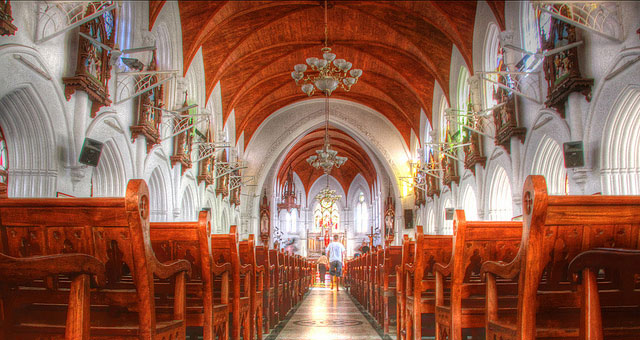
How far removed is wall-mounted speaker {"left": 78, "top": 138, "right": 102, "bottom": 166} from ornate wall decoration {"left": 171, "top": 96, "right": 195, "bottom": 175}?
174 inches

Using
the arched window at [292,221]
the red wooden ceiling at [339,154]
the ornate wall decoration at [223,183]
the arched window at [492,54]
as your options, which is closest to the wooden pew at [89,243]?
the arched window at [492,54]

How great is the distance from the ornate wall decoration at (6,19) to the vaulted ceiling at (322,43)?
5105 mm

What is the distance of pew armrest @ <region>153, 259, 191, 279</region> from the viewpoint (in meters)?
2.34

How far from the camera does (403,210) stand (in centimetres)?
2189

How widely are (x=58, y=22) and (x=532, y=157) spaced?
28.0ft

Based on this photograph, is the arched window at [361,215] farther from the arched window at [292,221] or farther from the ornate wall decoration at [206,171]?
the ornate wall decoration at [206,171]

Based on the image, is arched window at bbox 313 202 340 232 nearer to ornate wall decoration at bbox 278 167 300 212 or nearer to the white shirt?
ornate wall decoration at bbox 278 167 300 212

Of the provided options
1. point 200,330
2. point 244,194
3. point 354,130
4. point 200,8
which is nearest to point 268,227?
point 244,194

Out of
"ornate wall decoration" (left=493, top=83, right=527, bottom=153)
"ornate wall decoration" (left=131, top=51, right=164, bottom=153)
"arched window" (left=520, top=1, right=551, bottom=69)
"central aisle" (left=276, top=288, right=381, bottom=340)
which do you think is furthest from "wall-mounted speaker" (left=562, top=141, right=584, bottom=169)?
"ornate wall decoration" (left=131, top=51, right=164, bottom=153)

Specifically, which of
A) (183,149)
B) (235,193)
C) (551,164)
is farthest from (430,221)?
(183,149)

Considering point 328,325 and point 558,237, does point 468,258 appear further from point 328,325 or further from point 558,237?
point 328,325

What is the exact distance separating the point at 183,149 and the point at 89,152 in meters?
5.12

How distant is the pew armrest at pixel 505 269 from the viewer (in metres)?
2.17

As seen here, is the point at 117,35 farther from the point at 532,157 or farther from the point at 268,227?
the point at 268,227
